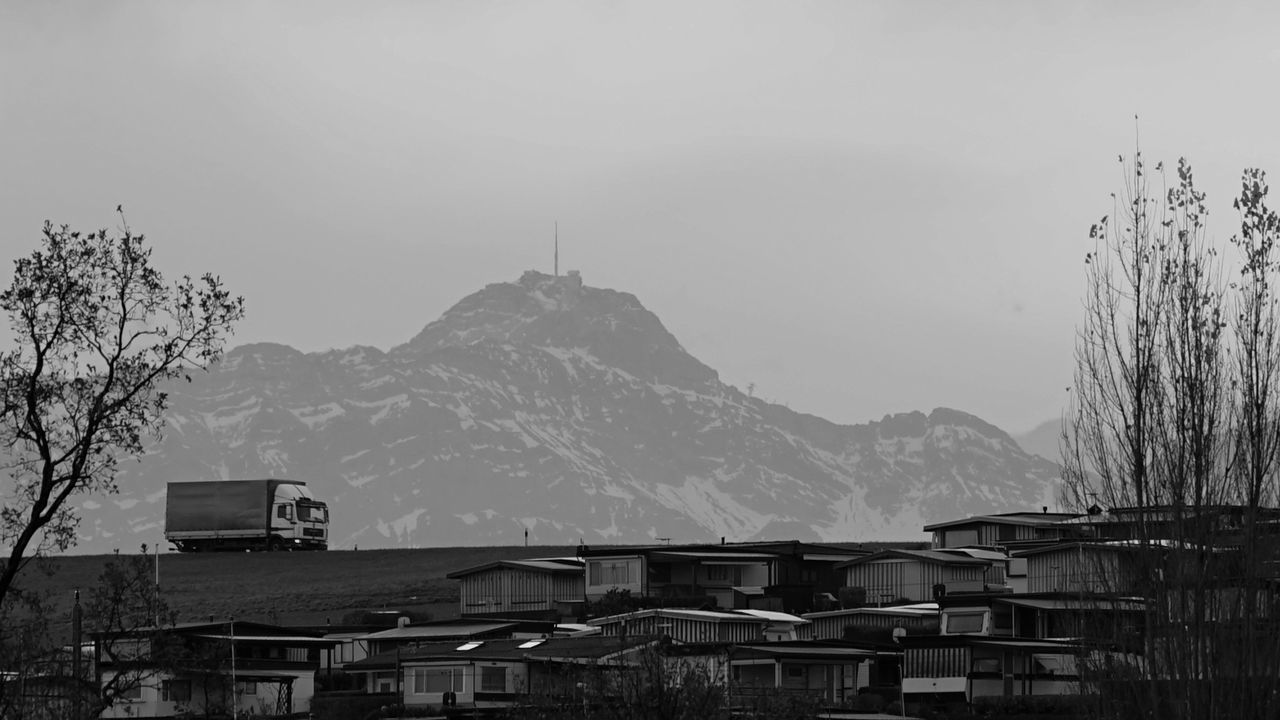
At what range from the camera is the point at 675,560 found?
9906 centimetres

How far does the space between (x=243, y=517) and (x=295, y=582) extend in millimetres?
24332

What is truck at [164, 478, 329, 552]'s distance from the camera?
146500mm

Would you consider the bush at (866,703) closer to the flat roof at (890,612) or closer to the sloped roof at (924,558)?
the flat roof at (890,612)

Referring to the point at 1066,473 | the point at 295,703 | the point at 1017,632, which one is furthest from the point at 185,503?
the point at 1066,473

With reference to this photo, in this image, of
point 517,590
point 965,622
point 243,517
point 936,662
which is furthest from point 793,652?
point 243,517

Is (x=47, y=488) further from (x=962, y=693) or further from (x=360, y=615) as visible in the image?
(x=360, y=615)

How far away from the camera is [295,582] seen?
124375mm

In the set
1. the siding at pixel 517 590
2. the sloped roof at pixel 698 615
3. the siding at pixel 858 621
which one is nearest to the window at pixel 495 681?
the sloped roof at pixel 698 615

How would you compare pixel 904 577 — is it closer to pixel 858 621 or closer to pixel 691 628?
pixel 858 621

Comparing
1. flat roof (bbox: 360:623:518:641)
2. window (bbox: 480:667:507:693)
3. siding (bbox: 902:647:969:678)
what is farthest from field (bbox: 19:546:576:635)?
siding (bbox: 902:647:969:678)

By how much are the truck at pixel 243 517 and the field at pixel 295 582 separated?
650 cm

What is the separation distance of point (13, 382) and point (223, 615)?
263ft

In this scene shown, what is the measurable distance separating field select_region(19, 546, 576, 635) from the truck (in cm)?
650

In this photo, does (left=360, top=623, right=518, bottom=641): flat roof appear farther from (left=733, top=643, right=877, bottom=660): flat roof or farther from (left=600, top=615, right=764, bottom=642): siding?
(left=733, top=643, right=877, bottom=660): flat roof
